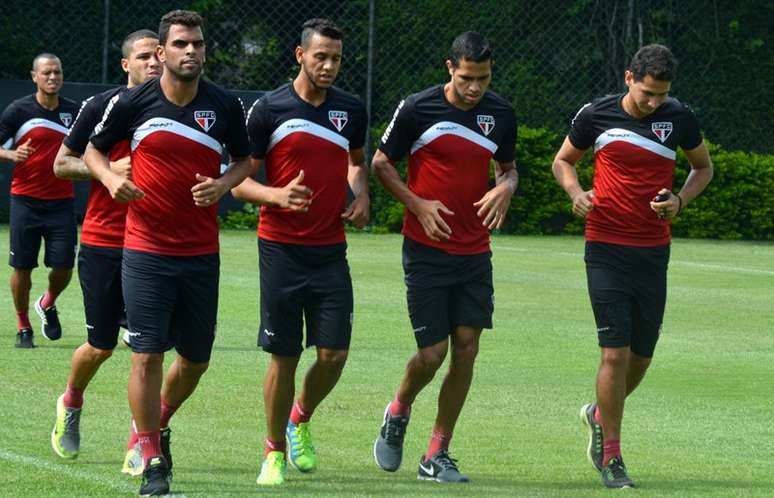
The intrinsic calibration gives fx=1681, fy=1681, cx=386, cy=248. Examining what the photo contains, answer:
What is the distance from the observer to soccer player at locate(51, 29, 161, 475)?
29.2ft

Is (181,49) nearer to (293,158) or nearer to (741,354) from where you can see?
(293,158)

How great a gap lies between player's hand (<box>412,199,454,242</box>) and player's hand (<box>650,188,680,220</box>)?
1.11m

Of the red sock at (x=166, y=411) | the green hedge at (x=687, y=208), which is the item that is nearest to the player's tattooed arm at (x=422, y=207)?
the red sock at (x=166, y=411)

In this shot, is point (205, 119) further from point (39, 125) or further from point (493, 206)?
point (39, 125)

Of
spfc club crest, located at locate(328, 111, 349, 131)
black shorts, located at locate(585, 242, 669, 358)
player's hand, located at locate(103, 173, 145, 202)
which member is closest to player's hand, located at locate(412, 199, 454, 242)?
spfc club crest, located at locate(328, 111, 349, 131)

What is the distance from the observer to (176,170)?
821 cm

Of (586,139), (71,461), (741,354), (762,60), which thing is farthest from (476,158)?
(762,60)

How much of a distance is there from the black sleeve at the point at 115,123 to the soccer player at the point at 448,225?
1.55 metres

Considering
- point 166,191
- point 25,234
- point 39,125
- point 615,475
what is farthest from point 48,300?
point 615,475

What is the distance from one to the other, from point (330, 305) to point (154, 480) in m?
1.35

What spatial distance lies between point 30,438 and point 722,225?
19.7 metres

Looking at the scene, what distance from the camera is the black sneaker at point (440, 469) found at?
28.9ft

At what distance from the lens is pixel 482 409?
1134 cm

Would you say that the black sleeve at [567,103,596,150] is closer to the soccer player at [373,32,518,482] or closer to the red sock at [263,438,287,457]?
the soccer player at [373,32,518,482]
